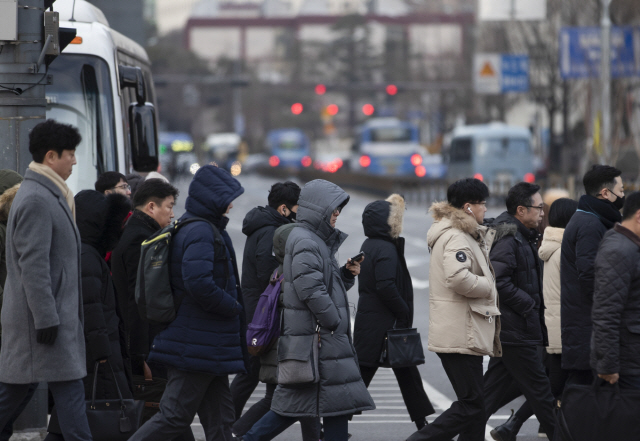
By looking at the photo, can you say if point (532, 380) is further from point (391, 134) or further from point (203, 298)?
point (391, 134)

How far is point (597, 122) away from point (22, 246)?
23421 millimetres

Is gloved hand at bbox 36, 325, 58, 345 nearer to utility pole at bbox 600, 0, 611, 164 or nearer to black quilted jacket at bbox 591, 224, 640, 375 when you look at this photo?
black quilted jacket at bbox 591, 224, 640, 375

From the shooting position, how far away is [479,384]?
643cm

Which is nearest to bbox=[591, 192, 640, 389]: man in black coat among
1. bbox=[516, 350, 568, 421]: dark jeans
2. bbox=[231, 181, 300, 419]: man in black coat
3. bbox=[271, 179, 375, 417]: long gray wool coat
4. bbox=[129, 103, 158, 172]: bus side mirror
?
bbox=[271, 179, 375, 417]: long gray wool coat

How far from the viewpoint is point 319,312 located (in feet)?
18.8

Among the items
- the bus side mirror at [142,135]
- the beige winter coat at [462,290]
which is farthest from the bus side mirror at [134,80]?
the beige winter coat at [462,290]

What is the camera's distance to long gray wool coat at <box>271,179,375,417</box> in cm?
576

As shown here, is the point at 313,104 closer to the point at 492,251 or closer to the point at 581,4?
the point at 581,4

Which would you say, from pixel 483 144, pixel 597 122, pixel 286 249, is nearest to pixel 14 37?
pixel 286 249

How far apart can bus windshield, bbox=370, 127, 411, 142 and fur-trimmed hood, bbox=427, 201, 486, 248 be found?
156 ft

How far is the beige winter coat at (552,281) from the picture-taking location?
7.40m

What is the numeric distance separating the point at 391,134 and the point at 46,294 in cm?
4931

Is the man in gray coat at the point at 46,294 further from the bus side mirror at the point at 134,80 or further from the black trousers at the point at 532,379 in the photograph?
the bus side mirror at the point at 134,80

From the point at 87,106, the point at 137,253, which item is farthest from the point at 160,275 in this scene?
the point at 87,106
